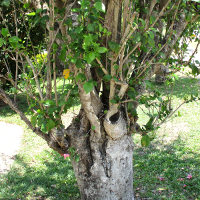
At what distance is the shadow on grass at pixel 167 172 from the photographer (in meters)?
3.94

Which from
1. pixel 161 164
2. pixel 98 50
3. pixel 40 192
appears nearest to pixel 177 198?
pixel 161 164

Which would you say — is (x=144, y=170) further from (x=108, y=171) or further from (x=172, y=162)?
(x=108, y=171)

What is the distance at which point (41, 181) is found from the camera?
454cm

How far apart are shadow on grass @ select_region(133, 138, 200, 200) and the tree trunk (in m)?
0.80

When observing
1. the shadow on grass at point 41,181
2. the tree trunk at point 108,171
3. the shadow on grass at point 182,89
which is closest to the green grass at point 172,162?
the tree trunk at point 108,171

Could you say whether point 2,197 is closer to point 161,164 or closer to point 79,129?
point 79,129

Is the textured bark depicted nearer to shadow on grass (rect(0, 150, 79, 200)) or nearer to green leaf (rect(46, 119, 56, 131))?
green leaf (rect(46, 119, 56, 131))

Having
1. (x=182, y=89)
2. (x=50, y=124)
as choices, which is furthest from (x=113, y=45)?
(x=182, y=89)

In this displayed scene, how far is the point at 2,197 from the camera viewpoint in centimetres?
397

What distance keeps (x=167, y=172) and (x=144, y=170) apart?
1.25 ft

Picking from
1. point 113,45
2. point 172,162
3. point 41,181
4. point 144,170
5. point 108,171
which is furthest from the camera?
point 172,162

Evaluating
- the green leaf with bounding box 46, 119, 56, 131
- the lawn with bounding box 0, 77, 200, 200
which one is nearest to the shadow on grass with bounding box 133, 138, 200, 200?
the lawn with bounding box 0, 77, 200, 200

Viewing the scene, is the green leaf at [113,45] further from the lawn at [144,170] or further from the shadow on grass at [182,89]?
the shadow on grass at [182,89]

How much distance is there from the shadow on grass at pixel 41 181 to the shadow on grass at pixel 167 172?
1.03m
